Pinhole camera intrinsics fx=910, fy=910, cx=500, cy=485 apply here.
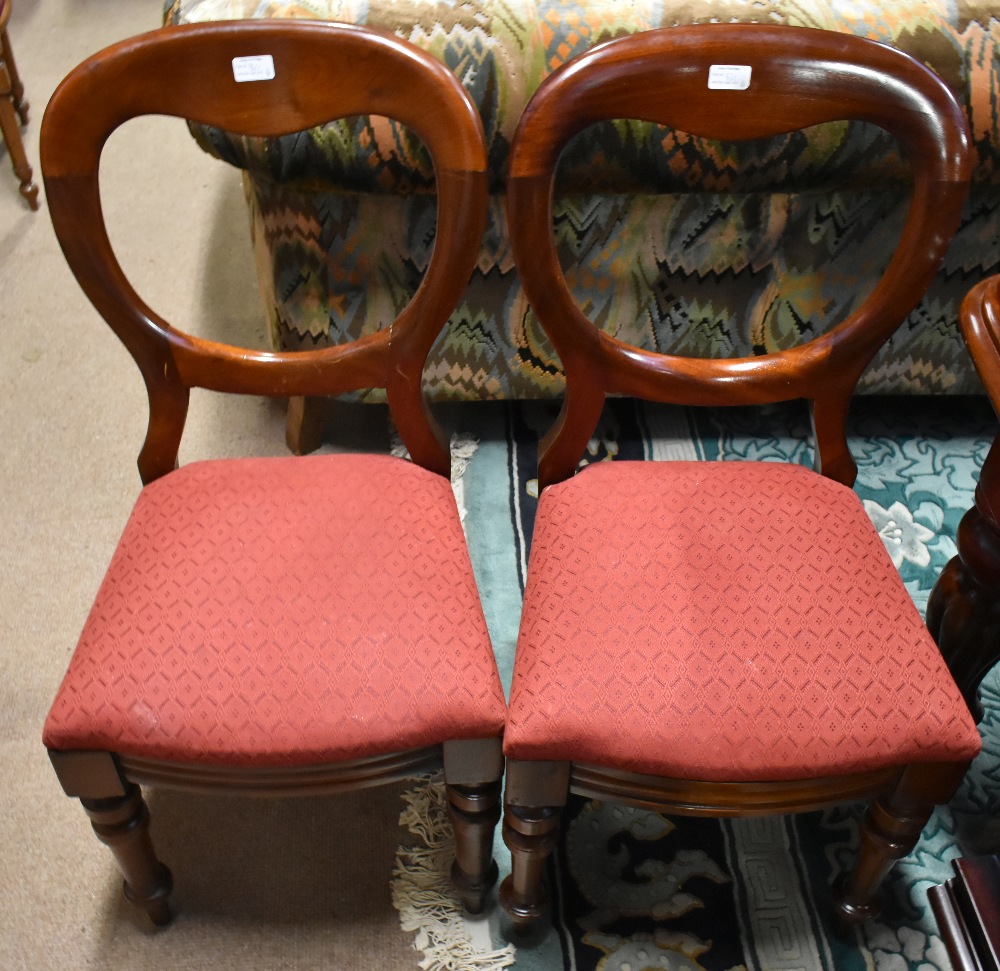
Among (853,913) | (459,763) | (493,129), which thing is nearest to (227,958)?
(459,763)

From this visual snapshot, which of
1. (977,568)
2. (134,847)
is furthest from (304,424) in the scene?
(977,568)

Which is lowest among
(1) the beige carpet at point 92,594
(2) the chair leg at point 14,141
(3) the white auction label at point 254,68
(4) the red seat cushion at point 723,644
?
(1) the beige carpet at point 92,594

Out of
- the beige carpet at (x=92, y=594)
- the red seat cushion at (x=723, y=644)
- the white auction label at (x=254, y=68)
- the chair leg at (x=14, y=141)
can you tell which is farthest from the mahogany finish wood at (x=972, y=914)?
the chair leg at (x=14, y=141)

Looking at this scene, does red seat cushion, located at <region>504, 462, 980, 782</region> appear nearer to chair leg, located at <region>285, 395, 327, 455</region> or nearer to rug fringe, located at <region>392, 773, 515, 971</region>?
rug fringe, located at <region>392, 773, 515, 971</region>

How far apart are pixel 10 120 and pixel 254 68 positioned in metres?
1.44

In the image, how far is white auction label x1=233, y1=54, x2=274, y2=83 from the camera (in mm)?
846

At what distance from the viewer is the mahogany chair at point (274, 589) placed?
31.7 inches

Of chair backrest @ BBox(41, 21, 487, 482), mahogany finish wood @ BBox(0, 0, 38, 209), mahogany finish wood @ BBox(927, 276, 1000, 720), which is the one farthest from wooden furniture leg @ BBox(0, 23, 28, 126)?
mahogany finish wood @ BBox(927, 276, 1000, 720)

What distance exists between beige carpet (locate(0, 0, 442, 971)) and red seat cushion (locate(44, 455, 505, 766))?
359mm

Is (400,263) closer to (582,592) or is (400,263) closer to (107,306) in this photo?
(107,306)

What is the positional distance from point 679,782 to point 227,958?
0.58m

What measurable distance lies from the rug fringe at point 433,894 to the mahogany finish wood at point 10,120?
1696 mm

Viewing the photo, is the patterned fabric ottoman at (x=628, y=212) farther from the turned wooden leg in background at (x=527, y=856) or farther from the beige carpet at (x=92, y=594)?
the turned wooden leg in background at (x=527, y=856)

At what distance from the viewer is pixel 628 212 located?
50.5 inches
